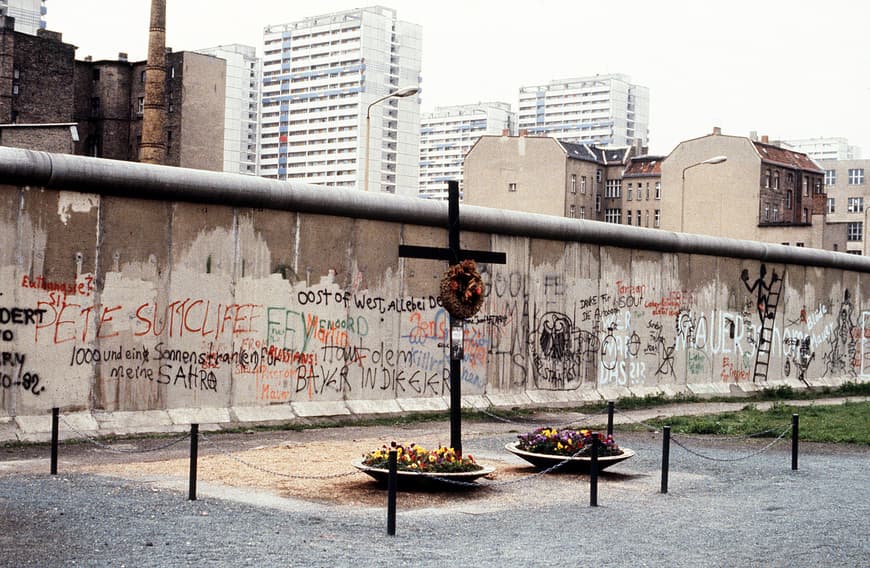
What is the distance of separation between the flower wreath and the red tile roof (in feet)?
266

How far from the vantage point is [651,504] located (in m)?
13.1

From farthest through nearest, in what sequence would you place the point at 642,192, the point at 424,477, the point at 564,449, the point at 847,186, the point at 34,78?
1. the point at 847,186
2. the point at 642,192
3. the point at 34,78
4. the point at 564,449
5. the point at 424,477

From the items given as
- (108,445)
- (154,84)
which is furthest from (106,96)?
(108,445)

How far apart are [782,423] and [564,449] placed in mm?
9387

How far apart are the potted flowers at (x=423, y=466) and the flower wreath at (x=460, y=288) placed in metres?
1.91

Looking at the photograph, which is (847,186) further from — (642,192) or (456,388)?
(456,388)

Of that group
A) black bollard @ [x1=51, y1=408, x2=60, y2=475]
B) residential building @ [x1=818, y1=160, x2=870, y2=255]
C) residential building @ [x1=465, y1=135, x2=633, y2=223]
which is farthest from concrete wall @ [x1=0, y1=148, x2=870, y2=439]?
residential building @ [x1=818, y1=160, x2=870, y2=255]

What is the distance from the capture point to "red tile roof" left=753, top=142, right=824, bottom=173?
93.7m

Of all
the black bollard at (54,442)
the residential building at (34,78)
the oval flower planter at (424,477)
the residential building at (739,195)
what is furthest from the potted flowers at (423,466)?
the residential building at (34,78)

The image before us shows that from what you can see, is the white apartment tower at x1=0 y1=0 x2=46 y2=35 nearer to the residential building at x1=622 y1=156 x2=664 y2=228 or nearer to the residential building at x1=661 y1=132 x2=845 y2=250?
the residential building at x1=622 y1=156 x2=664 y2=228

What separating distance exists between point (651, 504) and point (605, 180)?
111 metres

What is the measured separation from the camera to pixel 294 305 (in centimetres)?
2094

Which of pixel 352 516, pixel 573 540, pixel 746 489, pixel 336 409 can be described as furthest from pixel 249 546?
pixel 336 409

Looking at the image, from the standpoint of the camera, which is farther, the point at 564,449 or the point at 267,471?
the point at 564,449
